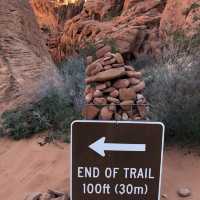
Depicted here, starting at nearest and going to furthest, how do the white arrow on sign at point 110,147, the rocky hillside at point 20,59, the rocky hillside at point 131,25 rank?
the white arrow on sign at point 110,147
the rocky hillside at point 20,59
the rocky hillside at point 131,25

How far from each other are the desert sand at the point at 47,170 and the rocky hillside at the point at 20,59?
1.29 m

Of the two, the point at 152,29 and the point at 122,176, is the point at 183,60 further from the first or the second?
the point at 152,29

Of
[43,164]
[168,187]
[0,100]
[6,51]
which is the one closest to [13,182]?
[43,164]

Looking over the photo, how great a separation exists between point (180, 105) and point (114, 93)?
0.75 metres

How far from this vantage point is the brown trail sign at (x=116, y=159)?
3.00 metres

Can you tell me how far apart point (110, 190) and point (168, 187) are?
1938mm

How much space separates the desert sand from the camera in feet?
16.4

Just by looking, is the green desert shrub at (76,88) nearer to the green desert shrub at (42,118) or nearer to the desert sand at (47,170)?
the green desert shrub at (42,118)

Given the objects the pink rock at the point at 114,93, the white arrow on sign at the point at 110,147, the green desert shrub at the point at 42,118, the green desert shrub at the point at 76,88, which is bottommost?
the green desert shrub at the point at 42,118

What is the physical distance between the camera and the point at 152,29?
15188 millimetres

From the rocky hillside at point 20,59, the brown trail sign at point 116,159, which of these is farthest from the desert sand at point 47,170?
the brown trail sign at point 116,159

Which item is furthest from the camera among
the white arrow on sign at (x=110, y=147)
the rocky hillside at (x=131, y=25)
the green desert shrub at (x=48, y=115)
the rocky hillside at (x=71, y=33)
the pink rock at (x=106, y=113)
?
the rocky hillside at (x=131, y=25)

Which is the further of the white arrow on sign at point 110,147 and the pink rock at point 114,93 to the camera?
the pink rock at point 114,93

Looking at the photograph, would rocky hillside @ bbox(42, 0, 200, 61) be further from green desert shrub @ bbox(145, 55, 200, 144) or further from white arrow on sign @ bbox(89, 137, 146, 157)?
white arrow on sign @ bbox(89, 137, 146, 157)
